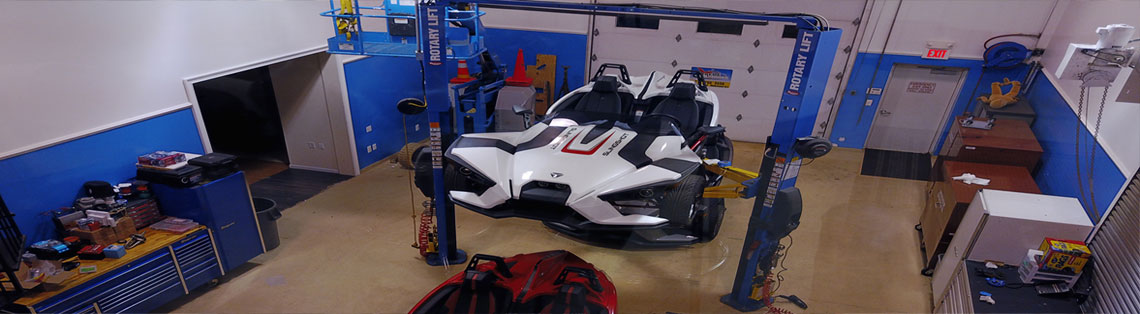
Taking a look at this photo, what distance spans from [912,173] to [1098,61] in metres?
4.17

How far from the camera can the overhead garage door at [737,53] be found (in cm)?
774

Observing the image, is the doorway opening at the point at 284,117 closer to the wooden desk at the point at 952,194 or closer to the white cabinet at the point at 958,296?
the white cabinet at the point at 958,296

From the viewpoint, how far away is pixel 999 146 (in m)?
5.25

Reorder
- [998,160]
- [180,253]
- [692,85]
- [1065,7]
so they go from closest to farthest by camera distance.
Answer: [180,253] → [998,160] → [692,85] → [1065,7]

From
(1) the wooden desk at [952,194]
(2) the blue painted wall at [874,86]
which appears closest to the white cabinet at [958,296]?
(1) the wooden desk at [952,194]

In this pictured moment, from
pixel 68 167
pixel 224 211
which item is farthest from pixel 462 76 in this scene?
pixel 68 167

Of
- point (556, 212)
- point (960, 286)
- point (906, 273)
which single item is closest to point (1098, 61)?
point (960, 286)

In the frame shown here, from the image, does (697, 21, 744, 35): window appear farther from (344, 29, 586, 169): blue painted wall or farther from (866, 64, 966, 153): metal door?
(866, 64, 966, 153): metal door

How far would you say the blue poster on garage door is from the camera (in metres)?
8.26

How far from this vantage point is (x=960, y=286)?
12.1 feet

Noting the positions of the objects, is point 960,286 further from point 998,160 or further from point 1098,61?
point 998,160

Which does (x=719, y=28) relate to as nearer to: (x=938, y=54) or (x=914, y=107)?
(x=938, y=54)

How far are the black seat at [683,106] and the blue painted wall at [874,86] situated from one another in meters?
3.63

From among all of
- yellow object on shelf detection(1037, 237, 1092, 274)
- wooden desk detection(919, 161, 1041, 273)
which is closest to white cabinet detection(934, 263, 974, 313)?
yellow object on shelf detection(1037, 237, 1092, 274)
